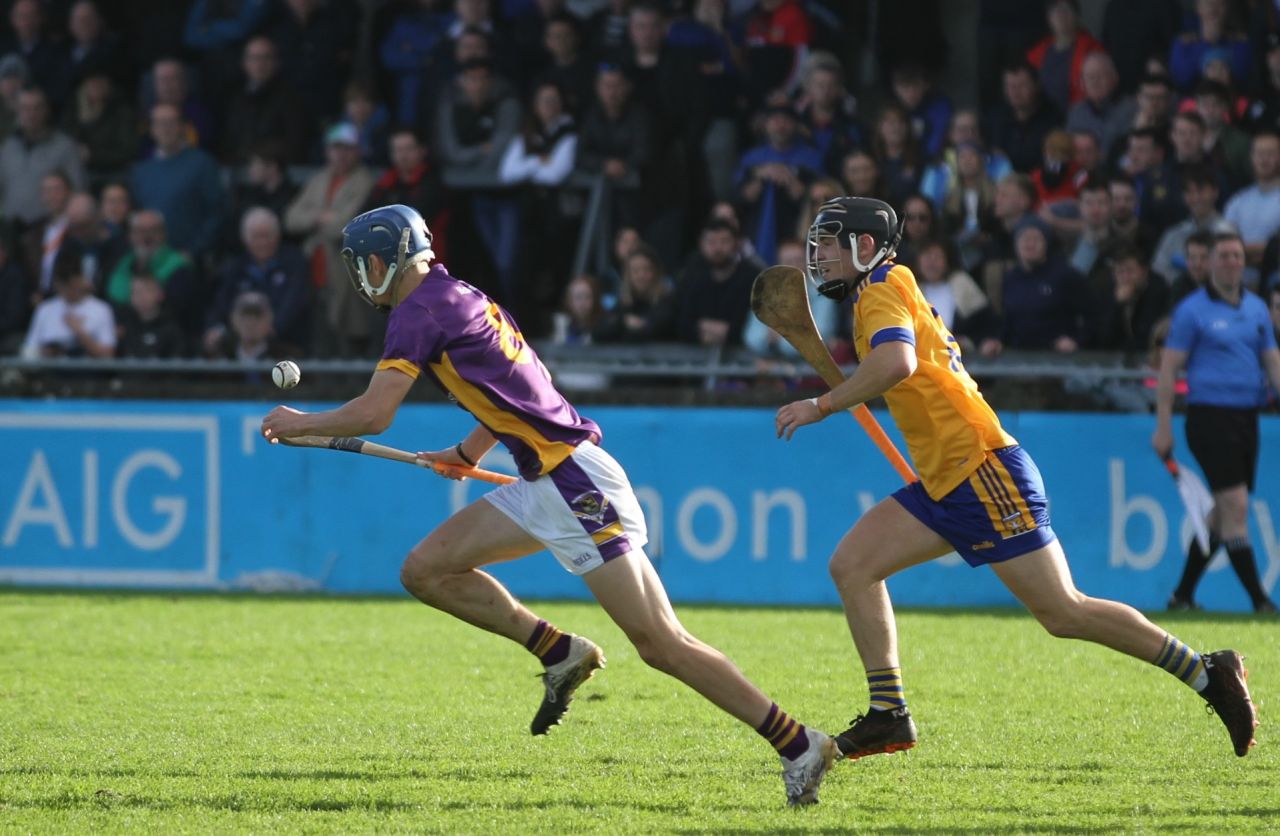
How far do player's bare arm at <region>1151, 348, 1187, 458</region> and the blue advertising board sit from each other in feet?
3.04

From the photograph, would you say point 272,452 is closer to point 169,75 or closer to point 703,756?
point 169,75

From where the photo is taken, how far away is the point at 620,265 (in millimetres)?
15094

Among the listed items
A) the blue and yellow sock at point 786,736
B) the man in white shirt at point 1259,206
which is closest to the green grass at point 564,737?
the blue and yellow sock at point 786,736

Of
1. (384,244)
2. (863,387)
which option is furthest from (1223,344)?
(384,244)

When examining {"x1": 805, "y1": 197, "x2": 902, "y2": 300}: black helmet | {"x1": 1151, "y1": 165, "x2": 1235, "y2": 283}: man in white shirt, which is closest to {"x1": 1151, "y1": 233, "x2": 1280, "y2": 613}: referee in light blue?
{"x1": 1151, "y1": 165, "x2": 1235, "y2": 283}: man in white shirt

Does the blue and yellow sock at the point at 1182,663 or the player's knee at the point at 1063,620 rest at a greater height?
the player's knee at the point at 1063,620

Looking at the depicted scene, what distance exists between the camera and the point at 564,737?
7.67 meters

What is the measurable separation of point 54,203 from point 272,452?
4.12 meters

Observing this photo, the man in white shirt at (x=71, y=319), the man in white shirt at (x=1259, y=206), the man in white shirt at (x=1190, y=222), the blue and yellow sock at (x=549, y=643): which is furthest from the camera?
the man in white shirt at (x=71, y=319)

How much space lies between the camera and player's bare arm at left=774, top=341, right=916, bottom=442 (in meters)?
6.35

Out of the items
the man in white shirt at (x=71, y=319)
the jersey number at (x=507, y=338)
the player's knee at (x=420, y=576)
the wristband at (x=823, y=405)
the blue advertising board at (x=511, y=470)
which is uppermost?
the jersey number at (x=507, y=338)

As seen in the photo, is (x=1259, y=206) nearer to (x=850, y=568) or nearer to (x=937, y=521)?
(x=937, y=521)

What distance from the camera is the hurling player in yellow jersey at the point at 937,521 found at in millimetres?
6844

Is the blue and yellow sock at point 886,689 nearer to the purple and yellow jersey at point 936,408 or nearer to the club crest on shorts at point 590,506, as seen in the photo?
the purple and yellow jersey at point 936,408
